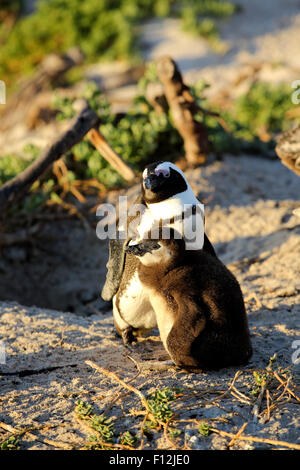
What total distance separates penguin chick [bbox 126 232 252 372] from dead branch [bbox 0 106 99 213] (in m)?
1.70

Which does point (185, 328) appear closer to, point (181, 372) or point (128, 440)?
point (181, 372)

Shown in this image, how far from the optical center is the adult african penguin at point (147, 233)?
2.64 m

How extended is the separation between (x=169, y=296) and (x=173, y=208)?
0.42m

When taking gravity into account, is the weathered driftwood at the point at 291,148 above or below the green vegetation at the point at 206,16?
above

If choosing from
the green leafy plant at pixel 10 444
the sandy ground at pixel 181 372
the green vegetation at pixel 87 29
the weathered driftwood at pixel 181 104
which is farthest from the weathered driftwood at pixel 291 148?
the green vegetation at pixel 87 29

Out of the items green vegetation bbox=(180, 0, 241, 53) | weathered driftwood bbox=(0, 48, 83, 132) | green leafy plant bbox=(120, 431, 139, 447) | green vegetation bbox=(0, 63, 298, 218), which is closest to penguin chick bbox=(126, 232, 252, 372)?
green leafy plant bbox=(120, 431, 139, 447)

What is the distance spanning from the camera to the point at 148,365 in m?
2.74

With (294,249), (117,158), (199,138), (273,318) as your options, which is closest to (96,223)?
(117,158)

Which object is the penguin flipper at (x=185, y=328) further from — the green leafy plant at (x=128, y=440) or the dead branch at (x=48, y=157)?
the dead branch at (x=48, y=157)

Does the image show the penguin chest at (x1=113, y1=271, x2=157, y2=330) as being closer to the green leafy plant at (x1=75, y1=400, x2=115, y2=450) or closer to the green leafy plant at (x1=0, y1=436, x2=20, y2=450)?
the green leafy plant at (x1=75, y1=400, x2=115, y2=450)

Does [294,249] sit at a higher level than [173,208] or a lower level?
lower

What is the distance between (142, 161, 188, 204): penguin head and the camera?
2613mm
